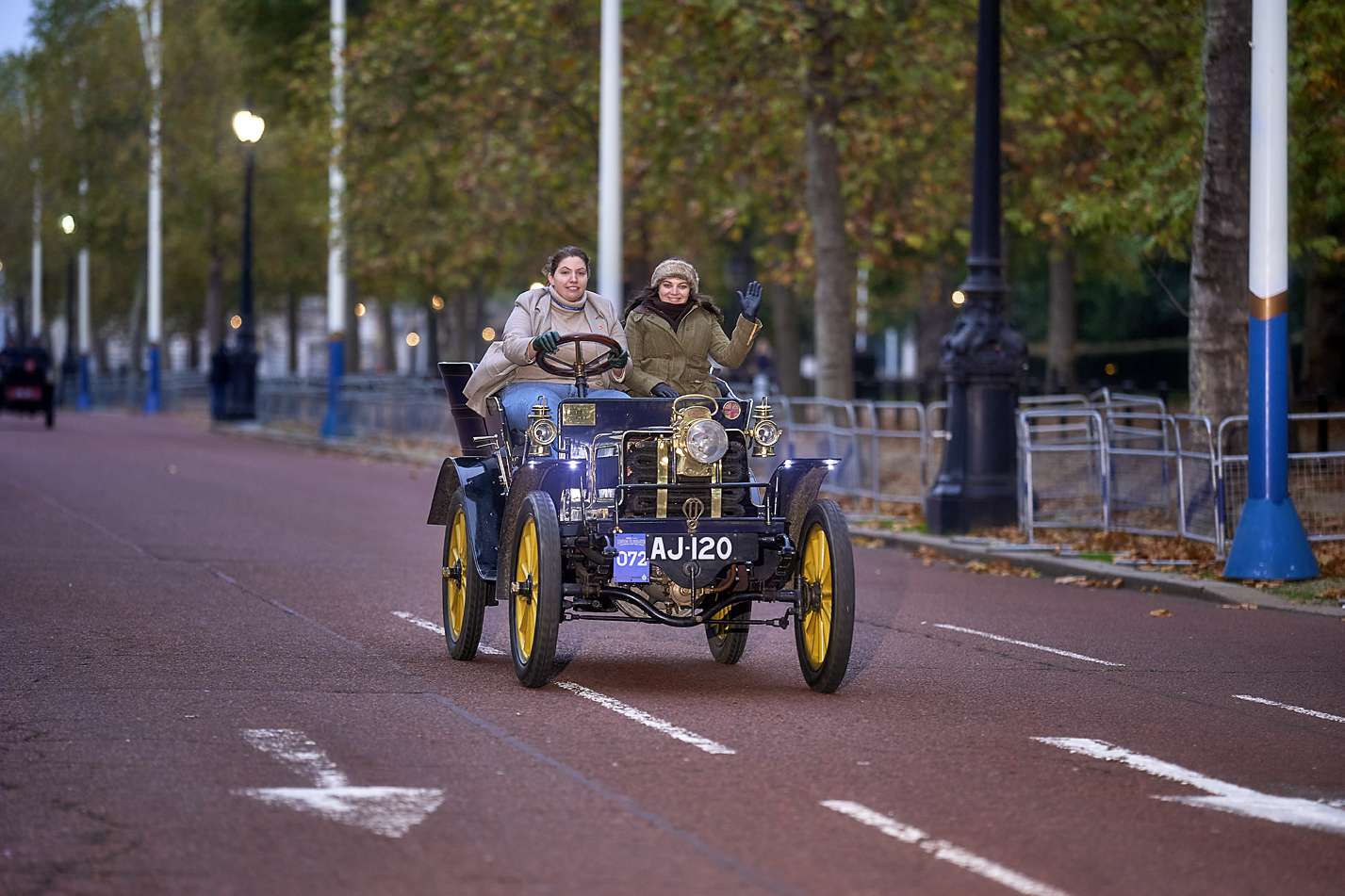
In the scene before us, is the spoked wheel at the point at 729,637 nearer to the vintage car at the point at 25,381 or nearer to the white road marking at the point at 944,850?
the white road marking at the point at 944,850

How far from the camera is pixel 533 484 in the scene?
10.4 meters

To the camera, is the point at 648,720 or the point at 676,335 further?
the point at 676,335

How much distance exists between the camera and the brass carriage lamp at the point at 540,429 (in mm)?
10320

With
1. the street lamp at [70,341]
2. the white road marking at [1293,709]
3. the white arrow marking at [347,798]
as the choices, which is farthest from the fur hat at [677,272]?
the street lamp at [70,341]

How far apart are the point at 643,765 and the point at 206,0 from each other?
189 feet

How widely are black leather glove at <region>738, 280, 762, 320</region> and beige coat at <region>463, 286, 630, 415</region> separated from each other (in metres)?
0.62

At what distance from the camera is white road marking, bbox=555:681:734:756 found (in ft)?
28.4

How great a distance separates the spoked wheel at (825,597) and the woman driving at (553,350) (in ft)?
3.85

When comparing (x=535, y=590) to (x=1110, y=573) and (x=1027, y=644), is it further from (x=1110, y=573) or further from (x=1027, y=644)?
(x=1110, y=573)

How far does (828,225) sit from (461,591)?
19.0 m

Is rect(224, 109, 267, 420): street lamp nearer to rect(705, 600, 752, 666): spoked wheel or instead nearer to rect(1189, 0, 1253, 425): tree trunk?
rect(1189, 0, 1253, 425): tree trunk

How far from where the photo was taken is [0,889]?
619 cm

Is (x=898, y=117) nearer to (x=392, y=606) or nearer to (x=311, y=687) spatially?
(x=392, y=606)

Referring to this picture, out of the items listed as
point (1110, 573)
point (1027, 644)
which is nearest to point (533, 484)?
point (1027, 644)
